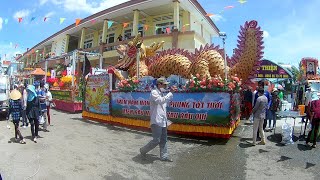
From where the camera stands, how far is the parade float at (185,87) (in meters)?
7.48

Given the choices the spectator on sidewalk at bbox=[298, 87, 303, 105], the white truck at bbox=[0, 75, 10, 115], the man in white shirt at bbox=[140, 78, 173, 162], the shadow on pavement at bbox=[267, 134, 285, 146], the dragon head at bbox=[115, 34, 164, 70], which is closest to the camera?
the man in white shirt at bbox=[140, 78, 173, 162]

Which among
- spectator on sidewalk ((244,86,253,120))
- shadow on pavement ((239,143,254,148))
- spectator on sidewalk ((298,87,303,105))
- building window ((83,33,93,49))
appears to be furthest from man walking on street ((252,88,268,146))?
building window ((83,33,93,49))

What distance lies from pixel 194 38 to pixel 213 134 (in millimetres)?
12098

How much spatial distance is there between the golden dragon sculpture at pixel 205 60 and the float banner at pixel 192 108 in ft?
4.74

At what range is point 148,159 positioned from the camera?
5988mm

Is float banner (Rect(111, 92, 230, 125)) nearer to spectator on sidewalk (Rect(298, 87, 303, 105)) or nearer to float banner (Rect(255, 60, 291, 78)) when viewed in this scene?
spectator on sidewalk (Rect(298, 87, 303, 105))

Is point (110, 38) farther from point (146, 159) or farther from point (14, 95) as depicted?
point (146, 159)

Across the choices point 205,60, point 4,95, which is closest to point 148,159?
point 205,60

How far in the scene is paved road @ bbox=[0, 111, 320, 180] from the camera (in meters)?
5.11

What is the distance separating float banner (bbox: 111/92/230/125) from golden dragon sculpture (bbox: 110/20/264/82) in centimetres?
145

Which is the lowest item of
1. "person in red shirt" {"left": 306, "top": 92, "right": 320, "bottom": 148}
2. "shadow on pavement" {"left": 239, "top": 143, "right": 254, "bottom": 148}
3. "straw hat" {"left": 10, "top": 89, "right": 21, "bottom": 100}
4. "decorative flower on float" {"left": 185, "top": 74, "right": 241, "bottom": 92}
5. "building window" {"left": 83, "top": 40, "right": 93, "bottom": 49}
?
"shadow on pavement" {"left": 239, "top": 143, "right": 254, "bottom": 148}

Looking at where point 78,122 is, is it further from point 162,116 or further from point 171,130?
point 162,116

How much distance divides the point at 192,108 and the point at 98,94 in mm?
4769

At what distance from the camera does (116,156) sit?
20.6 feet
